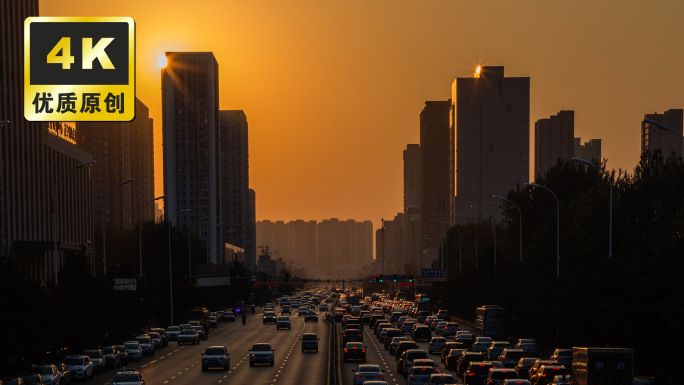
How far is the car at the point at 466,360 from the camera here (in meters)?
48.1

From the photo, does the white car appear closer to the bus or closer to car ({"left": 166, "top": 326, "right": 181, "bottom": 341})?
car ({"left": 166, "top": 326, "right": 181, "bottom": 341})

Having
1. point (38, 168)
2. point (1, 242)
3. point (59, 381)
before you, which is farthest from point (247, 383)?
point (38, 168)

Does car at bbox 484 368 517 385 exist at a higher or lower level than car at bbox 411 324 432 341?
higher

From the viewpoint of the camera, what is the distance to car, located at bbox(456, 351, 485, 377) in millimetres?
48125

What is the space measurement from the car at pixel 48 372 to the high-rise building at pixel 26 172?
37.8 m

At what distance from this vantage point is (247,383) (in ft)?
148

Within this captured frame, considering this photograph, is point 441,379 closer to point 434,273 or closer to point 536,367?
point 536,367

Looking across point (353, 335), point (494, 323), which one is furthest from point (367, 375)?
point (494, 323)

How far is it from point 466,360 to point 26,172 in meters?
66.2

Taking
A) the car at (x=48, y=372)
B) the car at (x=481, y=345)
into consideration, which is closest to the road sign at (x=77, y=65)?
the car at (x=48, y=372)

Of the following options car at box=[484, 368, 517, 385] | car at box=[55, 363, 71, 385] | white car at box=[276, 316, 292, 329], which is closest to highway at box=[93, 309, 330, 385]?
car at box=[55, 363, 71, 385]

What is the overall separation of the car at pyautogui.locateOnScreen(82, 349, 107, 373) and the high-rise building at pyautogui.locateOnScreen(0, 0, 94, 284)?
88.5 ft

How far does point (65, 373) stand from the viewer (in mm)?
45688

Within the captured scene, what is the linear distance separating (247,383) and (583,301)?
817 inches
